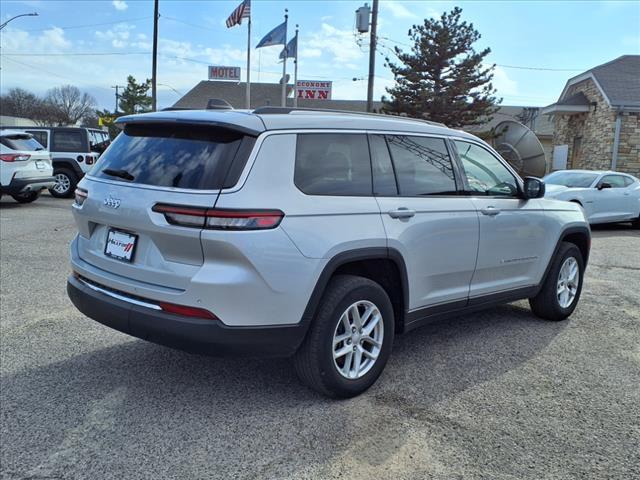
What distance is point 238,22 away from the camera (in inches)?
1084

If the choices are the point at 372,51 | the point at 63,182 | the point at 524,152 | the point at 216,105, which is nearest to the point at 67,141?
the point at 63,182

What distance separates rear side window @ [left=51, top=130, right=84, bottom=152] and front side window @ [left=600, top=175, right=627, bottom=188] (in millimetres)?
13874

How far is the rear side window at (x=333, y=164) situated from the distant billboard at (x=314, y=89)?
1169 inches

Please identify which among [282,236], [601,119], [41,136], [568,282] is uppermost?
[601,119]

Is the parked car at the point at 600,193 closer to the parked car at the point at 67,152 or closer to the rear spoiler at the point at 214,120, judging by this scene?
the rear spoiler at the point at 214,120

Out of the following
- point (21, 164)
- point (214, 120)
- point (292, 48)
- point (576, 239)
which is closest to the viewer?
point (214, 120)

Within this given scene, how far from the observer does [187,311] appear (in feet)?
9.98

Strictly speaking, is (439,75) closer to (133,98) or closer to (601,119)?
(601,119)

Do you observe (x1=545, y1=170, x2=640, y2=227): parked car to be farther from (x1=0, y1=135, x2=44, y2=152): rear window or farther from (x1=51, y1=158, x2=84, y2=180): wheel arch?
(x1=51, y1=158, x2=84, y2=180): wheel arch

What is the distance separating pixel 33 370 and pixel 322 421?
2.13 m

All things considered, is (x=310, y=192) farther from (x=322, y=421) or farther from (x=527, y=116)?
(x=527, y=116)

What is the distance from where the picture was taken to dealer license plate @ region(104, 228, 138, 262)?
129 inches

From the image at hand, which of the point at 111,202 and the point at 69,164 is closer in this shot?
the point at 111,202

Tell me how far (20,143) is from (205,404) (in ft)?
38.3
